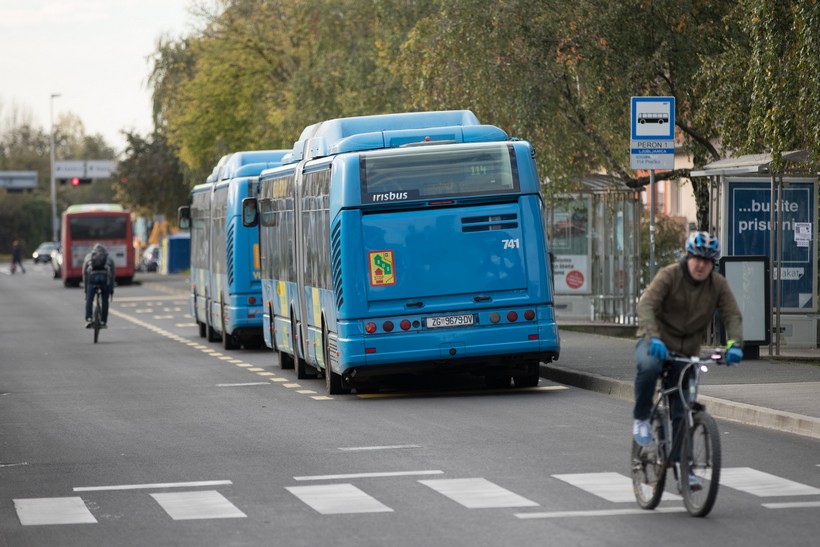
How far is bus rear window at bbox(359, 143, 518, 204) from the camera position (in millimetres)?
18484

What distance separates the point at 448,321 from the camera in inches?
728

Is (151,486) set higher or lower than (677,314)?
lower

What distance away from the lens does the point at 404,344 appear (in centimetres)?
1833

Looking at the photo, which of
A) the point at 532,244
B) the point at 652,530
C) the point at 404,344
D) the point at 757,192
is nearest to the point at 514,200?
the point at 532,244

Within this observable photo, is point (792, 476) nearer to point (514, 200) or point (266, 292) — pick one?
point (514, 200)

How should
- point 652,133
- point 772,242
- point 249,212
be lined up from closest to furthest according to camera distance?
point 652,133
point 772,242
point 249,212

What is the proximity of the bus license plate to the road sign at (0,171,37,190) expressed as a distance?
414 ft

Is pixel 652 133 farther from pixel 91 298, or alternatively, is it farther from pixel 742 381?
pixel 91 298

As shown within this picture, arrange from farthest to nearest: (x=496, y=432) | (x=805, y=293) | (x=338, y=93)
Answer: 1. (x=338, y=93)
2. (x=805, y=293)
3. (x=496, y=432)

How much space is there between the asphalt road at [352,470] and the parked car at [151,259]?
75717 millimetres

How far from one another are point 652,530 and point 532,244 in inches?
363

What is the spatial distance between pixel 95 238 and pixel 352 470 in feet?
199

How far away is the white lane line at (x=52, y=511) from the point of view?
1034 centimetres

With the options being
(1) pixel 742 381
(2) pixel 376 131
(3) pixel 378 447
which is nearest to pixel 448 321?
(1) pixel 742 381
